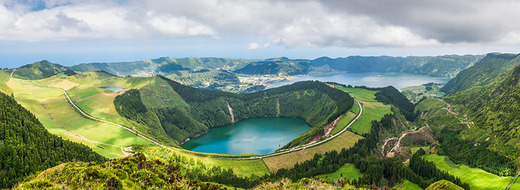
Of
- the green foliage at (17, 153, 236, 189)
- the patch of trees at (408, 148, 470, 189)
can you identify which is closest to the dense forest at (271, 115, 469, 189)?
the patch of trees at (408, 148, 470, 189)

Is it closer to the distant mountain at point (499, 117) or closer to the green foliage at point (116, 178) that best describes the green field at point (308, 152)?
the distant mountain at point (499, 117)

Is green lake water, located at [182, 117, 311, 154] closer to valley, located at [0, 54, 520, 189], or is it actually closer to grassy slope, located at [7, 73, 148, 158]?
valley, located at [0, 54, 520, 189]

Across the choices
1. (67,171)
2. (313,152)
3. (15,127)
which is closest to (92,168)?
(67,171)

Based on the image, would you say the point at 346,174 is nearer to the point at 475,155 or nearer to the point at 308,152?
the point at 308,152

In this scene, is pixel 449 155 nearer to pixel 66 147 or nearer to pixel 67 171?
pixel 67 171

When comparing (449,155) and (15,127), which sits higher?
(15,127)
